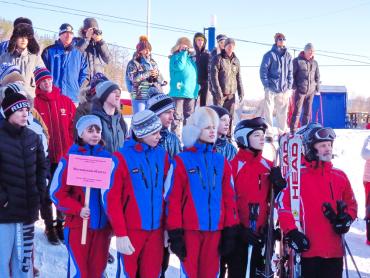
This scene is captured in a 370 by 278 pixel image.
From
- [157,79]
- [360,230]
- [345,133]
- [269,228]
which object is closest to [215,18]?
[345,133]

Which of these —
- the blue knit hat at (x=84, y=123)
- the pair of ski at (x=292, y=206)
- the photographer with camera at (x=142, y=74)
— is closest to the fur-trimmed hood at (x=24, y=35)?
the photographer with camera at (x=142, y=74)

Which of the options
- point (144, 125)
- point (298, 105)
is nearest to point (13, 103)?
point (144, 125)

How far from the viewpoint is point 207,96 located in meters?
10.4

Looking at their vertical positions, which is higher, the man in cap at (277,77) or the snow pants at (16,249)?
the man in cap at (277,77)

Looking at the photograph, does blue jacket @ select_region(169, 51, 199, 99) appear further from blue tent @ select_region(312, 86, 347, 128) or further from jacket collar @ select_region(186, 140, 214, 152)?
blue tent @ select_region(312, 86, 347, 128)

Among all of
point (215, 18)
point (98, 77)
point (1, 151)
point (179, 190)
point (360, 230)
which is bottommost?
point (360, 230)

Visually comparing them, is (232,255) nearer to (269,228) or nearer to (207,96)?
(269,228)

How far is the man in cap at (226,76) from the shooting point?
9.61 m

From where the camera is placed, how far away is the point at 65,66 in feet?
23.5

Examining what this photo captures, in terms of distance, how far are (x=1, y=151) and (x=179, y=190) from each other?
59.1 inches

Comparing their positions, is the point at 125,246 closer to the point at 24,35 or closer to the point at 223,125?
the point at 223,125

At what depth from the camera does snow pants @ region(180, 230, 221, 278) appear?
395 centimetres

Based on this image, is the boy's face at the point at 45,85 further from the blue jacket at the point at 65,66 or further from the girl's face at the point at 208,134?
the girl's face at the point at 208,134

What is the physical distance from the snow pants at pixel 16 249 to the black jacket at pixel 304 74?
843 cm
